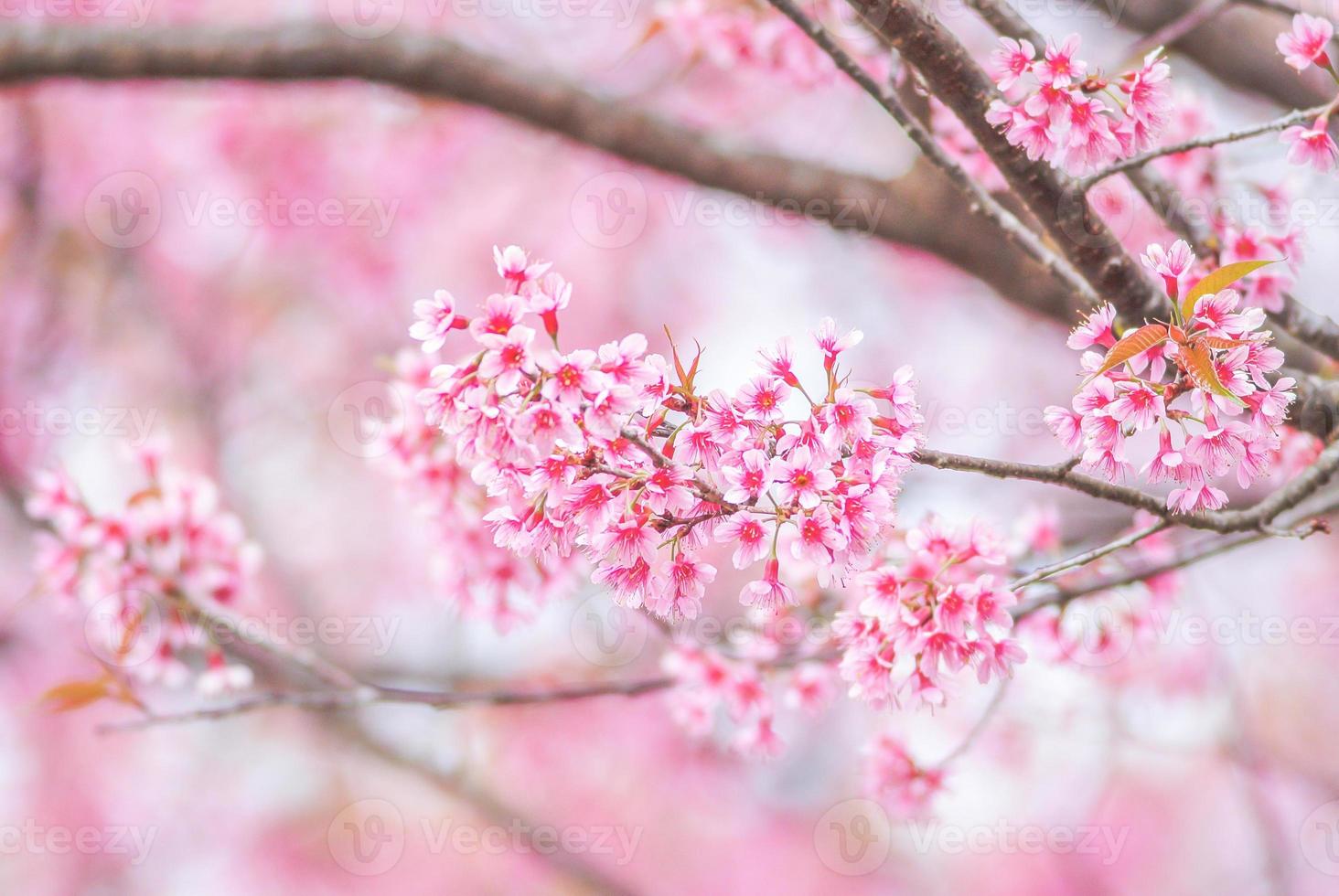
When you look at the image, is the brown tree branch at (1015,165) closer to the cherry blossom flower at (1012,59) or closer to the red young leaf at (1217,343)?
the cherry blossom flower at (1012,59)

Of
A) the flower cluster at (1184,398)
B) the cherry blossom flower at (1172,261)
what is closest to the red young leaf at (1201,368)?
the flower cluster at (1184,398)

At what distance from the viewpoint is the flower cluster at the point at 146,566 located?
2334 millimetres

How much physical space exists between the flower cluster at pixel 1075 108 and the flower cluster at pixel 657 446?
415 millimetres

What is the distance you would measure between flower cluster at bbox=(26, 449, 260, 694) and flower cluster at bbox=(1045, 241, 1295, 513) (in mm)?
2056

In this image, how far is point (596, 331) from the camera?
7.96 m

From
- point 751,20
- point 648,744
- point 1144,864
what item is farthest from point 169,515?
point 1144,864

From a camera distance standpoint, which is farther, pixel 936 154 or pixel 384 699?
pixel 384 699

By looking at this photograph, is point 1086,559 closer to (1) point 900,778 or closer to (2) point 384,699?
(1) point 900,778

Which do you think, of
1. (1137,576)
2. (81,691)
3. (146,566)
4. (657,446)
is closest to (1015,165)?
(657,446)

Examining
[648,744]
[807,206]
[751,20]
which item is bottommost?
[648,744]

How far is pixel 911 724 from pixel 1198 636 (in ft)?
14.7

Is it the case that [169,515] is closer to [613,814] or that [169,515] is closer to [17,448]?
[17,448]

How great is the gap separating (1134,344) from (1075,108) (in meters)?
0.41

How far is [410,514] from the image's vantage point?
605 cm
